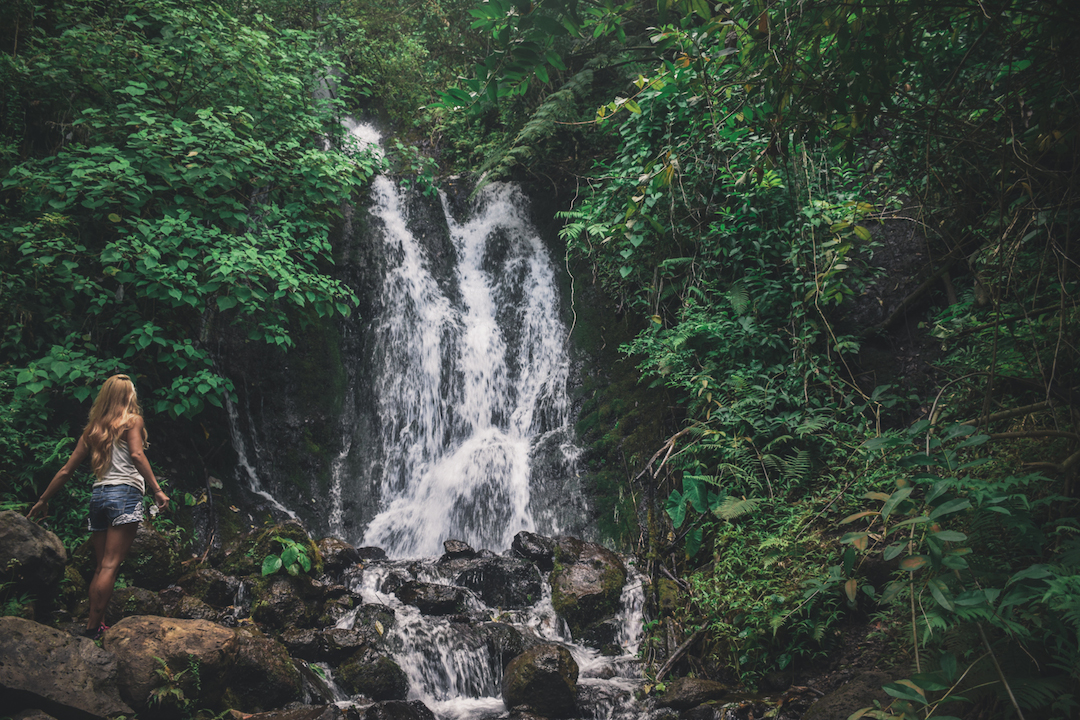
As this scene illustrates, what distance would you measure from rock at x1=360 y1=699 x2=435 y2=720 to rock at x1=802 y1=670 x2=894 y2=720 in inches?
113

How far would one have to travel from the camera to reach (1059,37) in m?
2.28

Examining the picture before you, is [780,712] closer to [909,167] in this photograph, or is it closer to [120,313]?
[909,167]

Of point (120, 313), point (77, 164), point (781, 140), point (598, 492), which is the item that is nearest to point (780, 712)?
point (781, 140)

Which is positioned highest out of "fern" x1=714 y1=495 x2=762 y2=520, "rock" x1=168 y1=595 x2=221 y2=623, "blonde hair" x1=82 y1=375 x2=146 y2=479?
"blonde hair" x1=82 y1=375 x2=146 y2=479

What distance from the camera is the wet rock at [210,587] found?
17.4 ft

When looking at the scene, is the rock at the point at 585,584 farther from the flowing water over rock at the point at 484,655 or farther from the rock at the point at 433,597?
the rock at the point at 433,597

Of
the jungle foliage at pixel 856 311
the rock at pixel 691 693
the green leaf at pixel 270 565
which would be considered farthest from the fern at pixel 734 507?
the green leaf at pixel 270 565

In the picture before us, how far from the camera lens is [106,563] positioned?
417cm

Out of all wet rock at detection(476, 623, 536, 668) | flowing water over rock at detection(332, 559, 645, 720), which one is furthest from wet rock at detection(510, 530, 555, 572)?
wet rock at detection(476, 623, 536, 668)

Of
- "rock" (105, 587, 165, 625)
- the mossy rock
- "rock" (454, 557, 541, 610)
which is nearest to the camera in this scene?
"rock" (105, 587, 165, 625)

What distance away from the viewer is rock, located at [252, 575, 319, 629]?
206 inches

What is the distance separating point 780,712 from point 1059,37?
3902mm

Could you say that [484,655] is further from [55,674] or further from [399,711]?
[55,674]

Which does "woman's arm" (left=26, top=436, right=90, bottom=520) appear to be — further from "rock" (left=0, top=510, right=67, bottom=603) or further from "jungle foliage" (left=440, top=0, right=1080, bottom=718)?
A: "jungle foliage" (left=440, top=0, right=1080, bottom=718)
